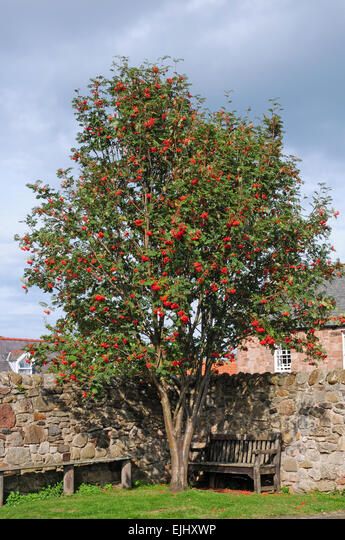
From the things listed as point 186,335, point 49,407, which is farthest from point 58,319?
point 186,335

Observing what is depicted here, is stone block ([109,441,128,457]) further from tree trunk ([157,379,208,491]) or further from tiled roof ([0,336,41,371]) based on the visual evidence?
tiled roof ([0,336,41,371])

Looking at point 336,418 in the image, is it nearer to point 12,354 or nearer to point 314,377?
point 314,377

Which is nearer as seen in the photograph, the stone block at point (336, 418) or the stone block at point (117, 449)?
the stone block at point (336, 418)

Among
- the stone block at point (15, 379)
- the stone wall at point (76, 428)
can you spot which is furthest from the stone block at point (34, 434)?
the stone block at point (15, 379)

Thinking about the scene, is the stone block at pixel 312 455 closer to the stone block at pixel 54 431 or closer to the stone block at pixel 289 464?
the stone block at pixel 289 464

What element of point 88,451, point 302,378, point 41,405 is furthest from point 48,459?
point 302,378

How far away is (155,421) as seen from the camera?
15.4 metres

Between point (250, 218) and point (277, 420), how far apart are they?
4.96 metres

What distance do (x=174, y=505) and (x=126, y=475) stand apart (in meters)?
3.10

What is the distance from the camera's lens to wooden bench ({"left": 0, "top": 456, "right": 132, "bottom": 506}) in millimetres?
12446

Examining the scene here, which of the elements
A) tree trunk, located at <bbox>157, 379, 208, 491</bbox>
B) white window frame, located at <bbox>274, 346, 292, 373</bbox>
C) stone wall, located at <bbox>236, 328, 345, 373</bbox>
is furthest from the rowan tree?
white window frame, located at <bbox>274, 346, 292, 373</bbox>

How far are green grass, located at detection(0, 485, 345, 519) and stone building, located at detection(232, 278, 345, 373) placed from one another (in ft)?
37.4

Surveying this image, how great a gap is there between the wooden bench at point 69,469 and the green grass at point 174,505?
31 cm

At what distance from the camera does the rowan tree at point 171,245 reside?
12.1 meters
